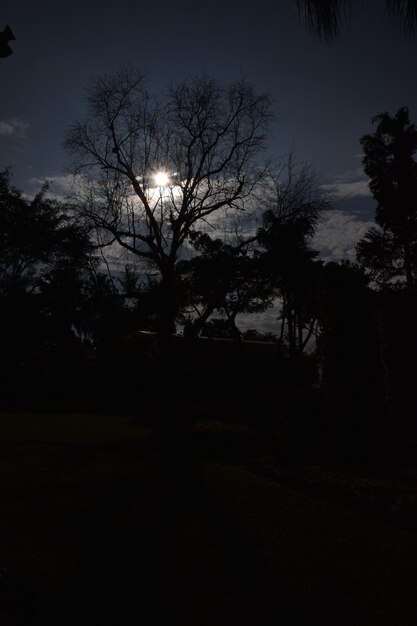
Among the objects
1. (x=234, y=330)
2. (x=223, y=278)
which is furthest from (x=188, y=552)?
(x=234, y=330)

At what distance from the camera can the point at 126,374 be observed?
74.4ft

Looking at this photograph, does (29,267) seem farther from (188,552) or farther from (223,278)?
(188,552)

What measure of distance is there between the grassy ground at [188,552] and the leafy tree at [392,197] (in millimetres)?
20301

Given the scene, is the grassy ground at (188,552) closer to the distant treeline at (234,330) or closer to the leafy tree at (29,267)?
the distant treeline at (234,330)

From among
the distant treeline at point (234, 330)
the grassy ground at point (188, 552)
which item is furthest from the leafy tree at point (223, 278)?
the grassy ground at point (188, 552)

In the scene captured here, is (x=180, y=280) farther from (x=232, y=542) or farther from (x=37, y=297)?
(x=232, y=542)

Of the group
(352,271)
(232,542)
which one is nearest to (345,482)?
(232,542)

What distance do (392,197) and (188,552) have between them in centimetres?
2434

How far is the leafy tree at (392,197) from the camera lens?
23391 mm

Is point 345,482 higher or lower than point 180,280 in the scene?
lower

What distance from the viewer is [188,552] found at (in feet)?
13.0

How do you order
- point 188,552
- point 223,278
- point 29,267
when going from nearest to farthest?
point 188,552 < point 223,278 < point 29,267

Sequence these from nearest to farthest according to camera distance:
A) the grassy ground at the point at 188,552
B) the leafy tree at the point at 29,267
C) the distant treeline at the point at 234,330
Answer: the grassy ground at the point at 188,552 < the distant treeline at the point at 234,330 < the leafy tree at the point at 29,267

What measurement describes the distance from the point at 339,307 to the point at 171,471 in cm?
942
